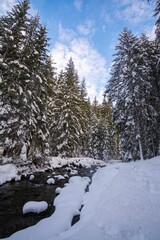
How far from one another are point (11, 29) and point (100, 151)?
31047 mm

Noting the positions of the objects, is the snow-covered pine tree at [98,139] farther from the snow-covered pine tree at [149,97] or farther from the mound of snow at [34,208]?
the mound of snow at [34,208]

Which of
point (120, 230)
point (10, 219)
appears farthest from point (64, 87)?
point (120, 230)

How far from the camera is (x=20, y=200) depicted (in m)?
8.73

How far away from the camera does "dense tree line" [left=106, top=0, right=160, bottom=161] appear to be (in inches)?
711

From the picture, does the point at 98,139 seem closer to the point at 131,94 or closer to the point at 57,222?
the point at 131,94

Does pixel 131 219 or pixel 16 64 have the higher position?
pixel 16 64

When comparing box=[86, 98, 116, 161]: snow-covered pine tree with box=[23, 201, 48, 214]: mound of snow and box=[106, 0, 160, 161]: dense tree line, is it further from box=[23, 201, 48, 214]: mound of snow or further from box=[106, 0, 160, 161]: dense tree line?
box=[23, 201, 48, 214]: mound of snow

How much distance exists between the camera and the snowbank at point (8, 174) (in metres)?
11.5

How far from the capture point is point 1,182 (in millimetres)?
11016

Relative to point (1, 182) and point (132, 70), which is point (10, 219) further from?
point (132, 70)

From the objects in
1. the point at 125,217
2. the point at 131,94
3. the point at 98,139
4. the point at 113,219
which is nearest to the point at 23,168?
the point at 113,219

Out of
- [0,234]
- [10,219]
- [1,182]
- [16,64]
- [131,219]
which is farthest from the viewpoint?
[16,64]

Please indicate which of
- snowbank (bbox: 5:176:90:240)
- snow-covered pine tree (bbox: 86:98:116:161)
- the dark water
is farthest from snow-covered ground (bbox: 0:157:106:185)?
snow-covered pine tree (bbox: 86:98:116:161)

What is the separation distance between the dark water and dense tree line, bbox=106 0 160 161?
32.7 feet
